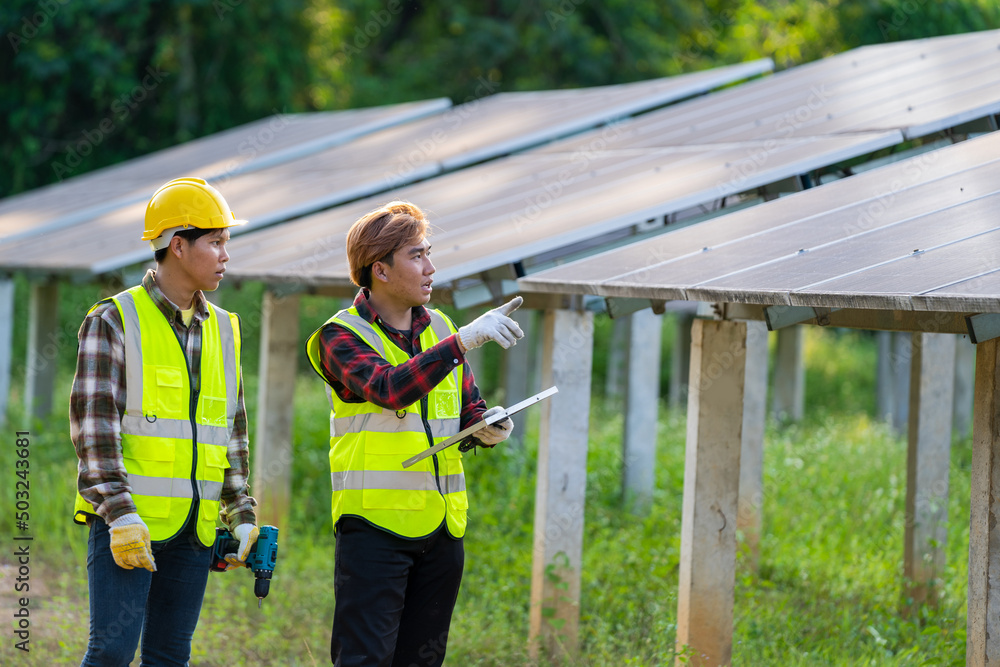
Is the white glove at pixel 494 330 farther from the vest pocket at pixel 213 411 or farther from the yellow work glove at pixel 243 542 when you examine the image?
the yellow work glove at pixel 243 542

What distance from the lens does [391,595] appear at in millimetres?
3455

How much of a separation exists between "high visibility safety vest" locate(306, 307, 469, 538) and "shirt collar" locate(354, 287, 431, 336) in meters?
0.02

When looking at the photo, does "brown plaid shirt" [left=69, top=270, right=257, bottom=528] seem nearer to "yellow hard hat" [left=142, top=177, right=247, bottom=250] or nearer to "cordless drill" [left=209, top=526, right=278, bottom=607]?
"yellow hard hat" [left=142, top=177, right=247, bottom=250]

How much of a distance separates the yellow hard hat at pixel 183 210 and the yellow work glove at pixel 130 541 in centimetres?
83

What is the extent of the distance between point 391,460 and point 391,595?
39cm

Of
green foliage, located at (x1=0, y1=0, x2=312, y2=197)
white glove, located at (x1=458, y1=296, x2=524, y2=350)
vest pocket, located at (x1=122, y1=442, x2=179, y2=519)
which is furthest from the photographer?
green foliage, located at (x1=0, y1=0, x2=312, y2=197)

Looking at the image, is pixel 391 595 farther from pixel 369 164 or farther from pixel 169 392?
pixel 369 164

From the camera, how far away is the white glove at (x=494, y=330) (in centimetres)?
319

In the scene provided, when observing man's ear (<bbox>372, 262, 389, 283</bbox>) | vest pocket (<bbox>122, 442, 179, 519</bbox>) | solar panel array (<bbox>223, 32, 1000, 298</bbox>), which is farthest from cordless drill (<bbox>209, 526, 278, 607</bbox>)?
solar panel array (<bbox>223, 32, 1000, 298</bbox>)

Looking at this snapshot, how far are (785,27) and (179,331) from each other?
756 inches

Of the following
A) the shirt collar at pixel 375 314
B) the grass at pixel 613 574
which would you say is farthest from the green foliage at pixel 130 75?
the shirt collar at pixel 375 314

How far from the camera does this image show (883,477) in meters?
10.0

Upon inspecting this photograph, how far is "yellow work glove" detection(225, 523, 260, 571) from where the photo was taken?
3.62 meters

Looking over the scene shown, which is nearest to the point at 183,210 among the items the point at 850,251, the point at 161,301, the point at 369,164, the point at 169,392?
the point at 161,301
